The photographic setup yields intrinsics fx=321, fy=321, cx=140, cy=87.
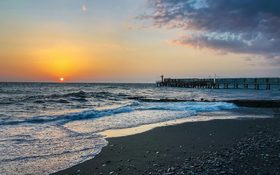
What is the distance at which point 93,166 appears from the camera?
7.94 metres

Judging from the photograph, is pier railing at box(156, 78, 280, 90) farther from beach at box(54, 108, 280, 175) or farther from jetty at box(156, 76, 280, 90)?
beach at box(54, 108, 280, 175)

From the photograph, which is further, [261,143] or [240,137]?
[240,137]

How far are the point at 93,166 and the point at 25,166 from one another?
1.69m

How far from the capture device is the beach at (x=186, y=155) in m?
7.33

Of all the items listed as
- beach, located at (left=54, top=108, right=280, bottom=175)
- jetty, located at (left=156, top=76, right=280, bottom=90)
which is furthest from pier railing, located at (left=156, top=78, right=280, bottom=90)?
beach, located at (left=54, top=108, right=280, bottom=175)

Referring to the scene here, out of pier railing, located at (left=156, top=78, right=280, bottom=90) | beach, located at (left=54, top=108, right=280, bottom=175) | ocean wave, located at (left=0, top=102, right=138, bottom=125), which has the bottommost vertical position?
ocean wave, located at (left=0, top=102, right=138, bottom=125)

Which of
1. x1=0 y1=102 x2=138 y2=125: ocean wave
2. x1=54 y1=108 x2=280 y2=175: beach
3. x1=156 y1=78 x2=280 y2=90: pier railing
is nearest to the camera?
x1=54 y1=108 x2=280 y2=175: beach

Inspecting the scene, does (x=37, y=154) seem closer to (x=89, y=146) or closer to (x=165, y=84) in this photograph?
(x=89, y=146)

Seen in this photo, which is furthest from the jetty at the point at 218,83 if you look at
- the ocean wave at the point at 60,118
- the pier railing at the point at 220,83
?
the ocean wave at the point at 60,118

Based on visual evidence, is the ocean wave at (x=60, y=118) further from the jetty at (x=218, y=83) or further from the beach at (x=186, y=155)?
the jetty at (x=218, y=83)

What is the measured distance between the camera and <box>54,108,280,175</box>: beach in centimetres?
733

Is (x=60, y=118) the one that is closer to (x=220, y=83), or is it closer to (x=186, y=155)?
(x=186, y=155)

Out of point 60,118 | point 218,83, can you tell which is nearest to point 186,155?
point 60,118

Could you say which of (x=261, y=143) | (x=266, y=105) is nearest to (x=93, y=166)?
(x=261, y=143)
